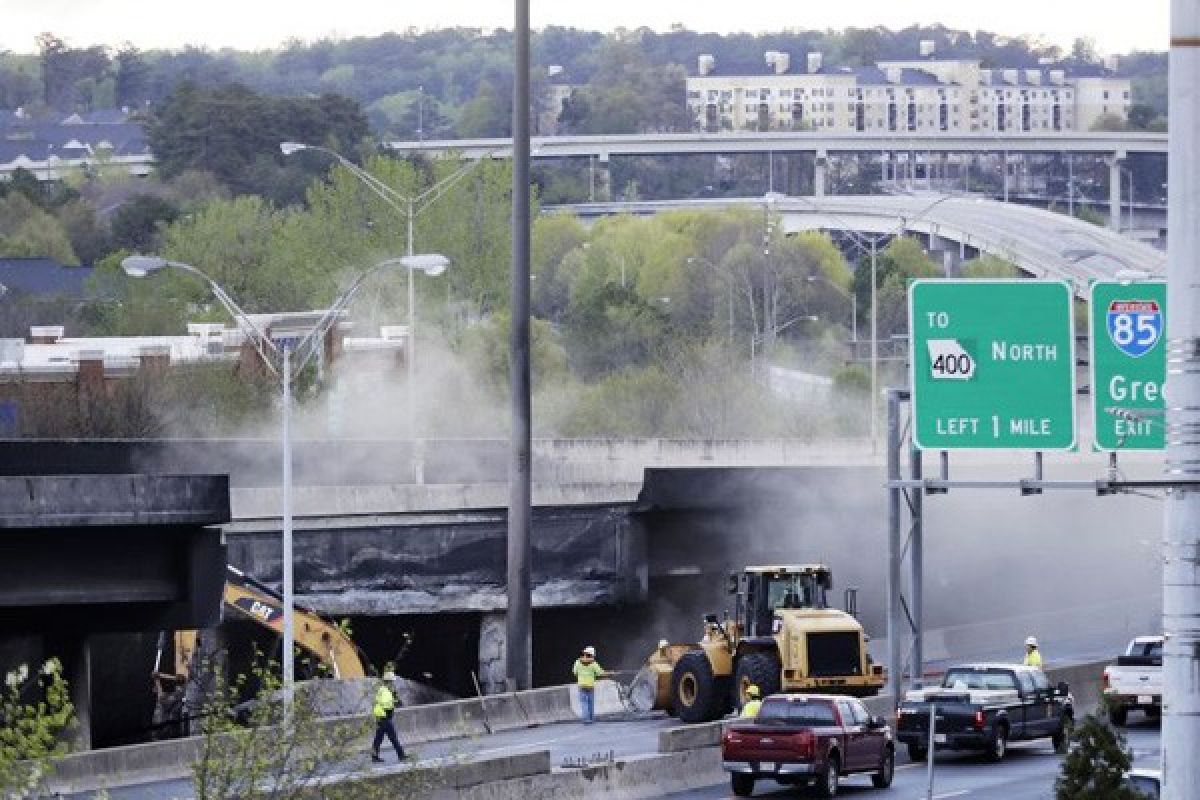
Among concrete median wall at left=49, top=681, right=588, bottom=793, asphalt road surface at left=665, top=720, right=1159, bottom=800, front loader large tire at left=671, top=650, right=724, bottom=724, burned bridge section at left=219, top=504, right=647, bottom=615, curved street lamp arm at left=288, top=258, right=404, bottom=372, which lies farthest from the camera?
burned bridge section at left=219, top=504, right=647, bottom=615

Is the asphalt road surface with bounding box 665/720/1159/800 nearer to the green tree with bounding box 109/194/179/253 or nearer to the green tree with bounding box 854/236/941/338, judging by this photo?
the green tree with bounding box 854/236/941/338

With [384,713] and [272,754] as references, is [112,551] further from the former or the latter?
[272,754]

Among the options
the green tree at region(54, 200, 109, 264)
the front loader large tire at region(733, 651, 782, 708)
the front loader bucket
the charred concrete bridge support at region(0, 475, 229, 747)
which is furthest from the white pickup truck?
the green tree at region(54, 200, 109, 264)

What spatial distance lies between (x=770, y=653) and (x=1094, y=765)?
18793mm

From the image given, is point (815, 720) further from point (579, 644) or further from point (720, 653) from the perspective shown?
point (579, 644)

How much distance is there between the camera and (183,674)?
51.0 meters

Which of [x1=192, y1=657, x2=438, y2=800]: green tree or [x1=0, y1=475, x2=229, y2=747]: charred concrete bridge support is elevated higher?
[x1=0, y1=475, x2=229, y2=747]: charred concrete bridge support

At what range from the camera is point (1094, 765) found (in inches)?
1027

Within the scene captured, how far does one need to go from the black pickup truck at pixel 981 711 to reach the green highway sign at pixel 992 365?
17.4 feet

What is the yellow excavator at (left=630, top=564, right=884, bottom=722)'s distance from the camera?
1747 inches

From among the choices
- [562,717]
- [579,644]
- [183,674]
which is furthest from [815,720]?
[579,644]

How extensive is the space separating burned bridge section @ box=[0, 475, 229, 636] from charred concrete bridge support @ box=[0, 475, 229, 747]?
0.01 m

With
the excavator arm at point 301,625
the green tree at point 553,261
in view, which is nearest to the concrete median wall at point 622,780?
the excavator arm at point 301,625

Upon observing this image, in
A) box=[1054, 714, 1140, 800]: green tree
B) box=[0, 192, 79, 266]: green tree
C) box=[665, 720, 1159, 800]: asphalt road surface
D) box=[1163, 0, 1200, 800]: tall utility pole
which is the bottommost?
box=[665, 720, 1159, 800]: asphalt road surface
